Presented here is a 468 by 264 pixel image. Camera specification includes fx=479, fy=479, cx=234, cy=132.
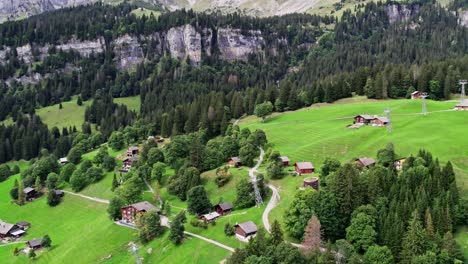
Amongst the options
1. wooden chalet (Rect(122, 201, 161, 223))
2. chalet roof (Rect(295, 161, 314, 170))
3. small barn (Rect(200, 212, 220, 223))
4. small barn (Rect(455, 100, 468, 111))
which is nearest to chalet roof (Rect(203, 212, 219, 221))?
small barn (Rect(200, 212, 220, 223))

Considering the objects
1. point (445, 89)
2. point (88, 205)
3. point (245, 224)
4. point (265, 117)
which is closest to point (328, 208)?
point (245, 224)

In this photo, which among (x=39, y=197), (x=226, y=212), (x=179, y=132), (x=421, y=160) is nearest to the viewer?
(x=421, y=160)

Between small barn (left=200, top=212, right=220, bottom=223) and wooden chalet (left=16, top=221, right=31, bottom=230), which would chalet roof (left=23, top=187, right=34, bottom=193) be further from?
small barn (left=200, top=212, right=220, bottom=223)

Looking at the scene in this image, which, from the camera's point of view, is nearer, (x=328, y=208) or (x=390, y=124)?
(x=328, y=208)

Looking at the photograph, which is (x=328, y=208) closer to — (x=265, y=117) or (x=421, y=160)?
(x=421, y=160)

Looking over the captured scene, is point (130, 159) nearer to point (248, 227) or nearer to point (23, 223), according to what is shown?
point (23, 223)

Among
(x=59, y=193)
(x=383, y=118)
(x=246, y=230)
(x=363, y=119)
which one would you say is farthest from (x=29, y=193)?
(x=383, y=118)
